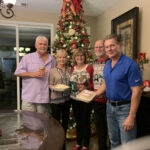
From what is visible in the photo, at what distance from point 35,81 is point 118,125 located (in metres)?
1.12

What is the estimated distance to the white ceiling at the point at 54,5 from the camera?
3.44 metres

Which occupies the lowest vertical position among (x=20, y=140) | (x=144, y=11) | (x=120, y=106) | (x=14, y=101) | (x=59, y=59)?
(x=14, y=101)

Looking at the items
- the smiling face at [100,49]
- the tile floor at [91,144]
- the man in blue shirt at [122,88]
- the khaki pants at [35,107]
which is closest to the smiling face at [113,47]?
the man in blue shirt at [122,88]

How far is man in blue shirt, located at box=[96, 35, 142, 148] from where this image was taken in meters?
1.35

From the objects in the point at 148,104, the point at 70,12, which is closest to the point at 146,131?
the point at 148,104

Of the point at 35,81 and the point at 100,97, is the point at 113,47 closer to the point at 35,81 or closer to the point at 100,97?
the point at 100,97

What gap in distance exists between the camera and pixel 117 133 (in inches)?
62.6

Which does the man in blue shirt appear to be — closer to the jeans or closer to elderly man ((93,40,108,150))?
the jeans

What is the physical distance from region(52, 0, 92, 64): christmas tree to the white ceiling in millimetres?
367

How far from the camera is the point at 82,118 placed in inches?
84.8

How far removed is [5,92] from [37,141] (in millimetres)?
3834

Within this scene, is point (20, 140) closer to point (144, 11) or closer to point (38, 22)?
point (144, 11)

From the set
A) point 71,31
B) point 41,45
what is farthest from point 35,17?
point 41,45

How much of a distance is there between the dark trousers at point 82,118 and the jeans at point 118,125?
534 mm
